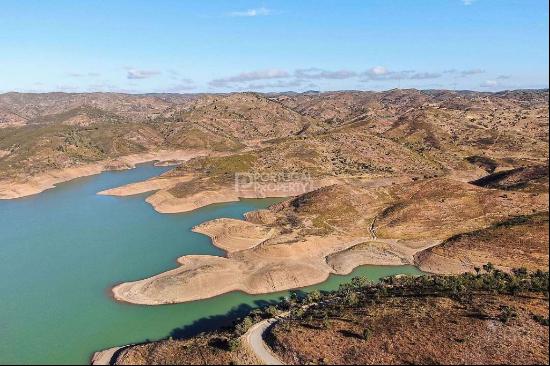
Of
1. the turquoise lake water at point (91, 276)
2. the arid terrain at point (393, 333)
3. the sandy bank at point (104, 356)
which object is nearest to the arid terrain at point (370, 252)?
the arid terrain at point (393, 333)

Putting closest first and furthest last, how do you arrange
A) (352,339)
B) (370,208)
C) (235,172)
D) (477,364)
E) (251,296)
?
(477,364)
(352,339)
(251,296)
(370,208)
(235,172)

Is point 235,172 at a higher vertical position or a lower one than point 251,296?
higher

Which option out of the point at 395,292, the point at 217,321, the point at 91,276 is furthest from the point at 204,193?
the point at 395,292

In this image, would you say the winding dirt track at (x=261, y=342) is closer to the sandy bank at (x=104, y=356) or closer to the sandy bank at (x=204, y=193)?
the sandy bank at (x=104, y=356)

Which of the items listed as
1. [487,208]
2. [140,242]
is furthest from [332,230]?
[140,242]

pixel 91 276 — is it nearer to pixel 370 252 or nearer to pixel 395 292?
pixel 370 252

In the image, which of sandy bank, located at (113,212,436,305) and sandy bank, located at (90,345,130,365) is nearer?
sandy bank, located at (90,345,130,365)

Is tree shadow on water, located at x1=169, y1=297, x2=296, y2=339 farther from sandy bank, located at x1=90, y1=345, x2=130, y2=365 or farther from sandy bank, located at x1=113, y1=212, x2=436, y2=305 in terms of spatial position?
sandy bank, located at x1=90, y1=345, x2=130, y2=365

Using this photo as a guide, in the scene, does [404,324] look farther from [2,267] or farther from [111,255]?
[2,267]

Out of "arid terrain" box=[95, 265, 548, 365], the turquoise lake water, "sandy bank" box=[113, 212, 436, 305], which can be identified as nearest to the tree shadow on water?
the turquoise lake water
